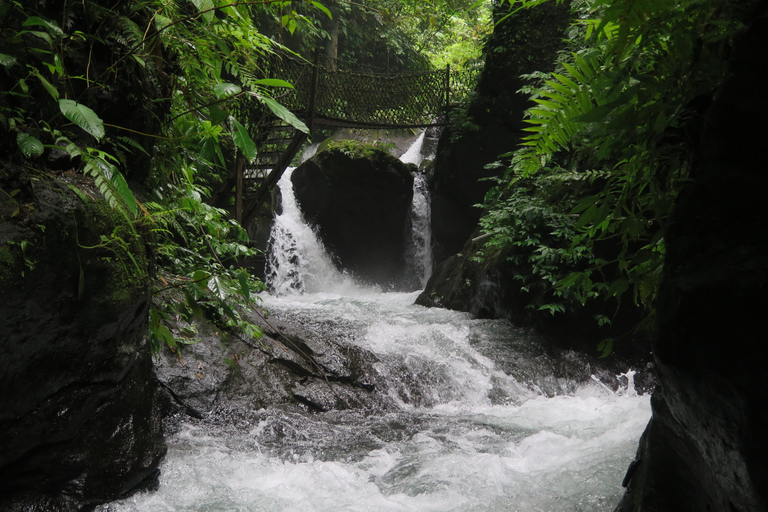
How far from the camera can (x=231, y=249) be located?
3.68 m

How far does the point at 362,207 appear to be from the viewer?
12945mm

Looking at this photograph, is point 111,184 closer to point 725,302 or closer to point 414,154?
point 725,302

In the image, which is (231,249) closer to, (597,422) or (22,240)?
(22,240)

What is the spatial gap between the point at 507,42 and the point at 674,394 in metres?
9.03

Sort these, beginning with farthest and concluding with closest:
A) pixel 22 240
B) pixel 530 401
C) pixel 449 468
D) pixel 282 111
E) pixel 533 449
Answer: pixel 530 401
pixel 533 449
pixel 449 468
pixel 22 240
pixel 282 111

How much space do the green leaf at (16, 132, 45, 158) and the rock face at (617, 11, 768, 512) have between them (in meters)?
2.02

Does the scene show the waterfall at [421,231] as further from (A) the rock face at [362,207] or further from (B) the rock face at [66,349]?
(B) the rock face at [66,349]

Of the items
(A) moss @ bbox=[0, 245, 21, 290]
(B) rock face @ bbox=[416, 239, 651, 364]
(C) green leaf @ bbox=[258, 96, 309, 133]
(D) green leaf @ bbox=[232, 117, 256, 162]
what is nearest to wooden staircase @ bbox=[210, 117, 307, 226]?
(B) rock face @ bbox=[416, 239, 651, 364]

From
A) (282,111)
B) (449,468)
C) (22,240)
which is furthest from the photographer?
(449,468)

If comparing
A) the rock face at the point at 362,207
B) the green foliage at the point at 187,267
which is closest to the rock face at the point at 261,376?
the green foliage at the point at 187,267

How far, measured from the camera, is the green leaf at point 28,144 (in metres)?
1.69

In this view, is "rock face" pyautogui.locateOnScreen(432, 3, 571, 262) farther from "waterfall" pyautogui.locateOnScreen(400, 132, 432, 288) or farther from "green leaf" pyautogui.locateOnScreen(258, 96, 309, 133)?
"green leaf" pyautogui.locateOnScreen(258, 96, 309, 133)

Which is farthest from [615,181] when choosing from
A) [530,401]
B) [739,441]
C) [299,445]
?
[530,401]

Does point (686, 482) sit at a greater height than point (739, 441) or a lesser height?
lesser
